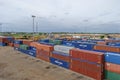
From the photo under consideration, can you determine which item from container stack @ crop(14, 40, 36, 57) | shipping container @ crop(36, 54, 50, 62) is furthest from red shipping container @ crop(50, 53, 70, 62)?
container stack @ crop(14, 40, 36, 57)

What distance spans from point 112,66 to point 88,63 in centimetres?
374

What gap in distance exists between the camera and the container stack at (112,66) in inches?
763

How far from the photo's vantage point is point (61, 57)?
96.1 ft

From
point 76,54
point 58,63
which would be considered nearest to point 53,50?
point 58,63

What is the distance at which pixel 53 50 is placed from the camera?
109 feet

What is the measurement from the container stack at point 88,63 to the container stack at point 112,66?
2.19ft

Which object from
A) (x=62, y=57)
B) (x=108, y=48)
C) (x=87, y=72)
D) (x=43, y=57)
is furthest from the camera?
(x=43, y=57)

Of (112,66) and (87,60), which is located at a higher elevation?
(87,60)

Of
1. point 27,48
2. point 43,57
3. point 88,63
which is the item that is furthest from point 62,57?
point 27,48

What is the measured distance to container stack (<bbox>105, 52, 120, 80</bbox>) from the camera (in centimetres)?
1938

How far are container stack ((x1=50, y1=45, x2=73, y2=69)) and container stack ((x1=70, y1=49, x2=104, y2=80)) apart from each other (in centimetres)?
169

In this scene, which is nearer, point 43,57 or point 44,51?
point 44,51

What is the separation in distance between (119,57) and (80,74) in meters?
7.46

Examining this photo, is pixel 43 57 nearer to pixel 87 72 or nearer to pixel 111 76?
pixel 87 72
